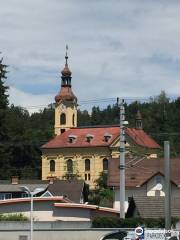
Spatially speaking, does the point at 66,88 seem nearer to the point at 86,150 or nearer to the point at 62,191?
the point at 86,150

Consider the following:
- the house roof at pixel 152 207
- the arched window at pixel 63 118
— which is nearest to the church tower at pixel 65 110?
the arched window at pixel 63 118

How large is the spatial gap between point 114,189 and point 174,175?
6.97 meters

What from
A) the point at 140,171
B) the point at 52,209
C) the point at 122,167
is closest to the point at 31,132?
the point at 140,171

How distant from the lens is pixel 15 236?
38531 millimetres

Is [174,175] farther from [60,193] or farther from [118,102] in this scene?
[118,102]

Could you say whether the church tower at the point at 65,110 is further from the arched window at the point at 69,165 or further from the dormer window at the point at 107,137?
the dormer window at the point at 107,137

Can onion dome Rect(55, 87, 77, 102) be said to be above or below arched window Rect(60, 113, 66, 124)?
above

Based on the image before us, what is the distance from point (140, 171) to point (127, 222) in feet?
115

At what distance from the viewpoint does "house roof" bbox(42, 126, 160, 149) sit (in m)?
112

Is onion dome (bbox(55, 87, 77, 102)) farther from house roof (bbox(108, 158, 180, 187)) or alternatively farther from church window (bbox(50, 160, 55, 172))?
house roof (bbox(108, 158, 180, 187))

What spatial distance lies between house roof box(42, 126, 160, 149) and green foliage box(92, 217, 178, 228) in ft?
223

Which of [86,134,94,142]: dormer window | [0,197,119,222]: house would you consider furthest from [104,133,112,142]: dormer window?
[0,197,119,222]: house

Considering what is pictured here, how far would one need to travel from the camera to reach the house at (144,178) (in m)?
69.4

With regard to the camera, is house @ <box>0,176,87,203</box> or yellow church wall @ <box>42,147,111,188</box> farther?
yellow church wall @ <box>42,147,111,188</box>
